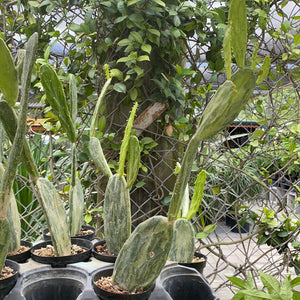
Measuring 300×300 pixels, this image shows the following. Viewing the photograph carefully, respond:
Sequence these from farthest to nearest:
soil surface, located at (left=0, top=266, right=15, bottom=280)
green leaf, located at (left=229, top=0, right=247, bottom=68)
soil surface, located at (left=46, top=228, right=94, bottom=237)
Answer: soil surface, located at (left=46, top=228, right=94, bottom=237) < soil surface, located at (left=0, top=266, right=15, bottom=280) < green leaf, located at (left=229, top=0, right=247, bottom=68)

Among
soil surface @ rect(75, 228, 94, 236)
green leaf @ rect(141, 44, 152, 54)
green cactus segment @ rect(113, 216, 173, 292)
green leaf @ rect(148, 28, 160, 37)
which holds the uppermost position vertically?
green leaf @ rect(148, 28, 160, 37)

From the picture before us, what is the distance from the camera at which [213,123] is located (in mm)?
346

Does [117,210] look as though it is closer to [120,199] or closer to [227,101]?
[120,199]

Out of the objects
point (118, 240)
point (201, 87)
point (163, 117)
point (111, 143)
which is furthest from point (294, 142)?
point (118, 240)

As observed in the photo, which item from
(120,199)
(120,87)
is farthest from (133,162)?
(120,87)

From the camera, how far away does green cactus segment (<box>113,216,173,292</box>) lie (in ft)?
1.27

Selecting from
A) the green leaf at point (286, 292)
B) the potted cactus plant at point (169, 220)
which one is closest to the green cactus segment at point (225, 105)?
the potted cactus plant at point (169, 220)

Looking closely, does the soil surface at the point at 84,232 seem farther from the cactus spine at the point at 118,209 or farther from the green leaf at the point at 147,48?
the green leaf at the point at 147,48

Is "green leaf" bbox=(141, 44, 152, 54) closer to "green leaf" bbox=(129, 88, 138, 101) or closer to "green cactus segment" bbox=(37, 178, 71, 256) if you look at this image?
"green leaf" bbox=(129, 88, 138, 101)

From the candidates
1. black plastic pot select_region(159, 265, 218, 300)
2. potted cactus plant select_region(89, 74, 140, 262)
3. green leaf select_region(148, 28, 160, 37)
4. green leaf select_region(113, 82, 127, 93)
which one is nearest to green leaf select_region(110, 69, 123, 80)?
green leaf select_region(113, 82, 127, 93)

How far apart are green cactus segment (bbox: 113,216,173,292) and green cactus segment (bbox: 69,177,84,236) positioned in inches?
8.3

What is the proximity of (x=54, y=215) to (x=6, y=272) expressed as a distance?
0.09m

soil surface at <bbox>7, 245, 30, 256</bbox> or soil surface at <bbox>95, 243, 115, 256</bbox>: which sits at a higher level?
soil surface at <bbox>7, 245, 30, 256</bbox>

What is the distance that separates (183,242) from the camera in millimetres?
546
